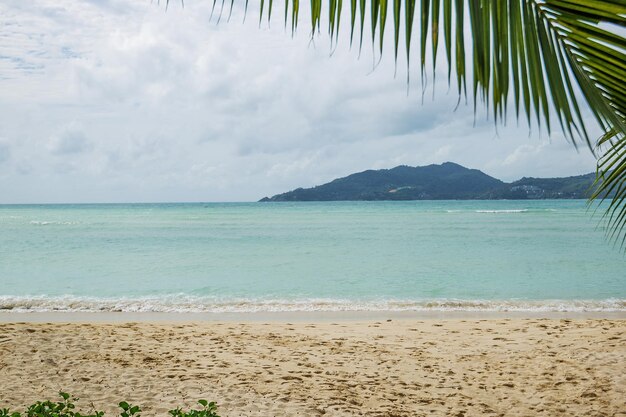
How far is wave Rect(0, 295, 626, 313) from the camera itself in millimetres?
12305

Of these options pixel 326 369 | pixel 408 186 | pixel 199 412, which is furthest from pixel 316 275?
pixel 408 186

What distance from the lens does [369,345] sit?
26.8 feet

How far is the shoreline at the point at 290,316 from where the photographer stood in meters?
11.0

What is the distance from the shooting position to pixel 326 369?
272 inches

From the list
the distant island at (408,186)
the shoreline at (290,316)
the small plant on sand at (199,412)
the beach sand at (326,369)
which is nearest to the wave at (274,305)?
the shoreline at (290,316)

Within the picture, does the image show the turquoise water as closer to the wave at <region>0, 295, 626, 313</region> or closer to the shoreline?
the wave at <region>0, 295, 626, 313</region>

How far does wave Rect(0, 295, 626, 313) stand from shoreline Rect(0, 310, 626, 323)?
342mm

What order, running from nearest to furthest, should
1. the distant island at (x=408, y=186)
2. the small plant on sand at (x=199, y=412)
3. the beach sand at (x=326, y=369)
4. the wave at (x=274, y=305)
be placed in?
1. the small plant on sand at (x=199, y=412)
2. the beach sand at (x=326, y=369)
3. the wave at (x=274, y=305)
4. the distant island at (x=408, y=186)

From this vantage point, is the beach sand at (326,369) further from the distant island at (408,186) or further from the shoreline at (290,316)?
the distant island at (408,186)

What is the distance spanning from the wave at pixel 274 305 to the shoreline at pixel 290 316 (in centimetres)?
34

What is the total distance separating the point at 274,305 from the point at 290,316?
4.66 feet

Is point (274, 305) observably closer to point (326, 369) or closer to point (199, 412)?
point (326, 369)

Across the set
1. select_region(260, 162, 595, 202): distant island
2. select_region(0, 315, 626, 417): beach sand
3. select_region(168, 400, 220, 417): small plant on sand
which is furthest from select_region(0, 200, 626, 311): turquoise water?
select_region(260, 162, 595, 202): distant island

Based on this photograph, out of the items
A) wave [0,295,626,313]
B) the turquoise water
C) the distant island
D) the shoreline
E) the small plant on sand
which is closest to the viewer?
the small plant on sand
